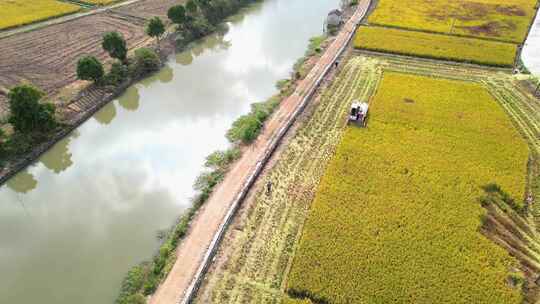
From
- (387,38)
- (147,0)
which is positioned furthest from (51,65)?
(387,38)

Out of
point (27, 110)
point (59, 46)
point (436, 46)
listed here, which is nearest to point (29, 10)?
point (59, 46)

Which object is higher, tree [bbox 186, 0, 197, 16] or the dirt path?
tree [bbox 186, 0, 197, 16]

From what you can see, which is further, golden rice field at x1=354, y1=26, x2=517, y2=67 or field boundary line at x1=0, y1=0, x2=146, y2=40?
field boundary line at x1=0, y1=0, x2=146, y2=40

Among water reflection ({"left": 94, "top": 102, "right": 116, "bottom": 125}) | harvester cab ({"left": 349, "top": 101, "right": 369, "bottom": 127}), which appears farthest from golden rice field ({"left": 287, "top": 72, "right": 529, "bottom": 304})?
water reflection ({"left": 94, "top": 102, "right": 116, "bottom": 125})

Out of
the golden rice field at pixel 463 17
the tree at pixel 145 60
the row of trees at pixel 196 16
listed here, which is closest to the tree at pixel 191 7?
the row of trees at pixel 196 16

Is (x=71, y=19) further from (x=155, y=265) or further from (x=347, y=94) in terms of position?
(x=155, y=265)

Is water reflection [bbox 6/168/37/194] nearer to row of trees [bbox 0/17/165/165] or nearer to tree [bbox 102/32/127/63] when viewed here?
row of trees [bbox 0/17/165/165]
